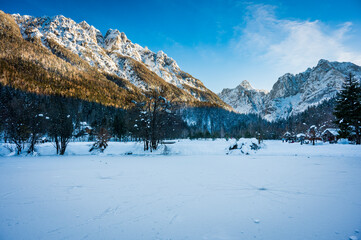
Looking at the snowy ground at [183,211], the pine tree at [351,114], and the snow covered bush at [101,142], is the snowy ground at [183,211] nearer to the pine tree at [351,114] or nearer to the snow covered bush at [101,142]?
the snow covered bush at [101,142]

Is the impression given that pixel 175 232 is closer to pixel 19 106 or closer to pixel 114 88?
pixel 19 106

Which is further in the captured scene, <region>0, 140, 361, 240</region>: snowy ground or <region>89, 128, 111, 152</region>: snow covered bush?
<region>89, 128, 111, 152</region>: snow covered bush

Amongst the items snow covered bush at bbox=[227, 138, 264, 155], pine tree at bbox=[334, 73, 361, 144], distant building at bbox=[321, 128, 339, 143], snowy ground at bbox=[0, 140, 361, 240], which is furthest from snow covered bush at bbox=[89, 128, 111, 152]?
distant building at bbox=[321, 128, 339, 143]

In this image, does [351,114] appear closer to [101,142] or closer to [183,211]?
[183,211]

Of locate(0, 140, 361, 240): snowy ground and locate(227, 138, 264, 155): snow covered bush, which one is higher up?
locate(0, 140, 361, 240): snowy ground

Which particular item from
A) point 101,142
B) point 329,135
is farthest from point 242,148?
point 329,135

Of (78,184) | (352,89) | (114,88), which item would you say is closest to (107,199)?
(78,184)

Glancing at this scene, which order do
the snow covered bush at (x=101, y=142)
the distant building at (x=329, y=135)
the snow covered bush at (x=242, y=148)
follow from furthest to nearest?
the distant building at (x=329, y=135)
the snow covered bush at (x=101, y=142)
the snow covered bush at (x=242, y=148)

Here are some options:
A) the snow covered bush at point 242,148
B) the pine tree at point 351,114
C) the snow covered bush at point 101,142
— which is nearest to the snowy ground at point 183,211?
the snow covered bush at point 242,148

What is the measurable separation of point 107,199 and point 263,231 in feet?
13.1

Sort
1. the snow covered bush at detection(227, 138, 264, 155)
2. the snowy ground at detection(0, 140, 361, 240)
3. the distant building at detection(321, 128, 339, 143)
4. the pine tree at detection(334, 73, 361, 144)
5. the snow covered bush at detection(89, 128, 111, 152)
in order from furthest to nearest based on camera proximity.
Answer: the distant building at detection(321, 128, 339, 143), the pine tree at detection(334, 73, 361, 144), the snow covered bush at detection(89, 128, 111, 152), the snow covered bush at detection(227, 138, 264, 155), the snowy ground at detection(0, 140, 361, 240)

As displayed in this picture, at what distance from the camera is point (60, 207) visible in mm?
4055

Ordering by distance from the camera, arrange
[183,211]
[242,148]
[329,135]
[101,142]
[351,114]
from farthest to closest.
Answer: [329,135], [351,114], [101,142], [242,148], [183,211]

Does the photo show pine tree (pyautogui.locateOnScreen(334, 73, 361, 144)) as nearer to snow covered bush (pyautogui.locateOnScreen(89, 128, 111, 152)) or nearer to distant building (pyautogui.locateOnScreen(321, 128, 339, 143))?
distant building (pyautogui.locateOnScreen(321, 128, 339, 143))
